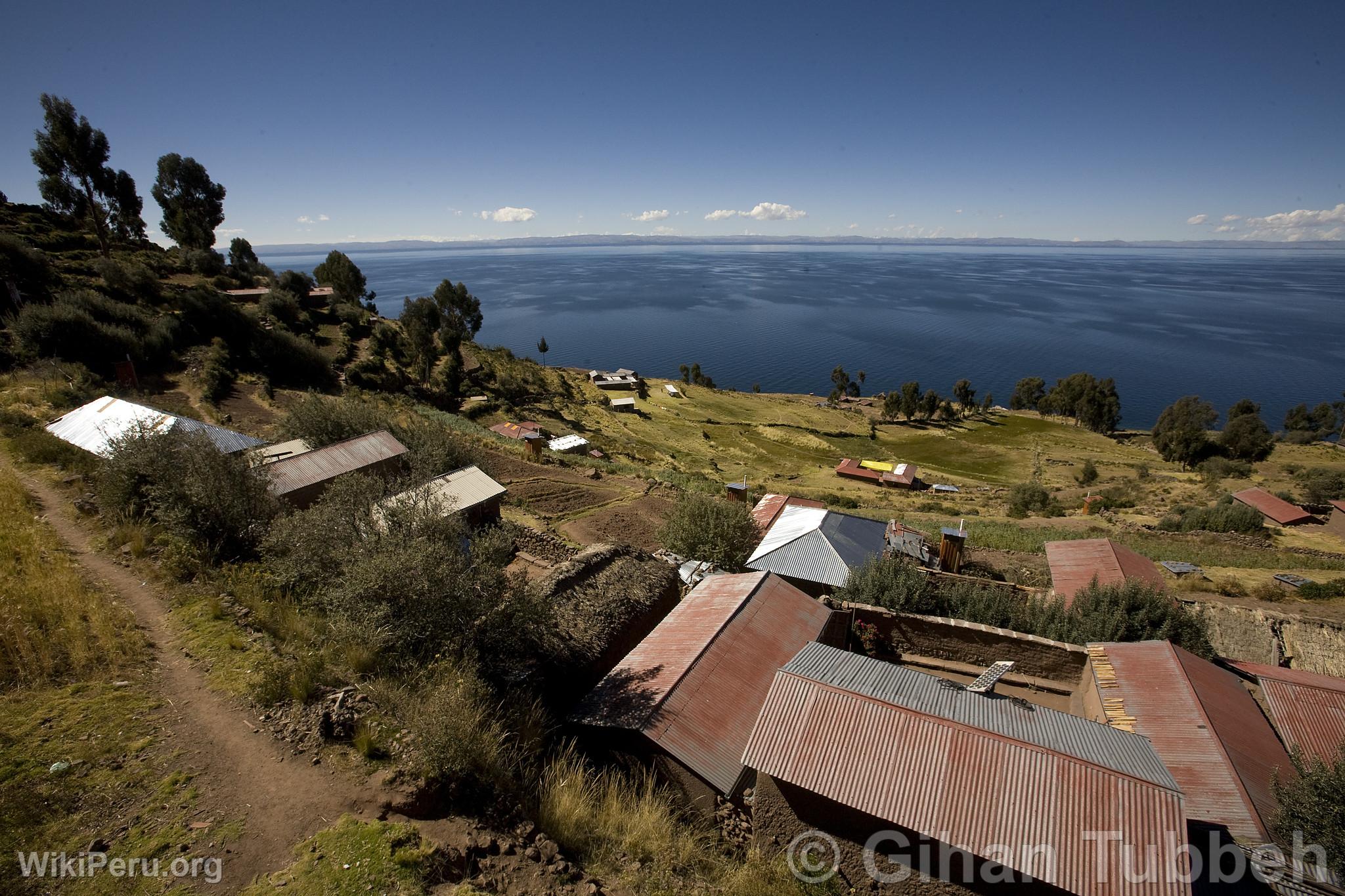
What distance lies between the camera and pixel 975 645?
42.9 ft

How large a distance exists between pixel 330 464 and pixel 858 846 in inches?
720

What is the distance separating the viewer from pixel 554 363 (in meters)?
104

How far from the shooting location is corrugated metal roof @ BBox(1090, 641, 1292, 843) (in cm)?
817

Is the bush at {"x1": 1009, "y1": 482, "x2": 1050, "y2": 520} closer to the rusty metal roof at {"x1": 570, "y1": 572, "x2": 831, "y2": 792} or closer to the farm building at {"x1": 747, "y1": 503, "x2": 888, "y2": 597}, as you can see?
the farm building at {"x1": 747, "y1": 503, "x2": 888, "y2": 597}

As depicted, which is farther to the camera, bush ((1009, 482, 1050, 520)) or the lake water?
the lake water

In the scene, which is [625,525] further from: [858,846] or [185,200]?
[185,200]

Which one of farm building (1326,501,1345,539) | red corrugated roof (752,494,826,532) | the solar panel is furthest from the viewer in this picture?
farm building (1326,501,1345,539)

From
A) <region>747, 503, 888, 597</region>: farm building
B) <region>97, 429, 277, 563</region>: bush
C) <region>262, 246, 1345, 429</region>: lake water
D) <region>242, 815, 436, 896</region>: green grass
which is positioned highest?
<region>97, 429, 277, 563</region>: bush

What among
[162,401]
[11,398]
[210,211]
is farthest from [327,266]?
[11,398]

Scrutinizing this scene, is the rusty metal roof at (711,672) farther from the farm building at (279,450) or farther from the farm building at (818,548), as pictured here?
the farm building at (279,450)

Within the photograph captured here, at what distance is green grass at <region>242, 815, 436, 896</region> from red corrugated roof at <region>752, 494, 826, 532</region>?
49.5 feet

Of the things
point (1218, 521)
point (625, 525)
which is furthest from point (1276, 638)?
point (625, 525)

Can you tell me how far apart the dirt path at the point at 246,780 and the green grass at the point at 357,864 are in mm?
157

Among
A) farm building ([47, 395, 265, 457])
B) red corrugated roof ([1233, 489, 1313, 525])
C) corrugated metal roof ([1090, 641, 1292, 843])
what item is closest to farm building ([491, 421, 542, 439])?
farm building ([47, 395, 265, 457])
